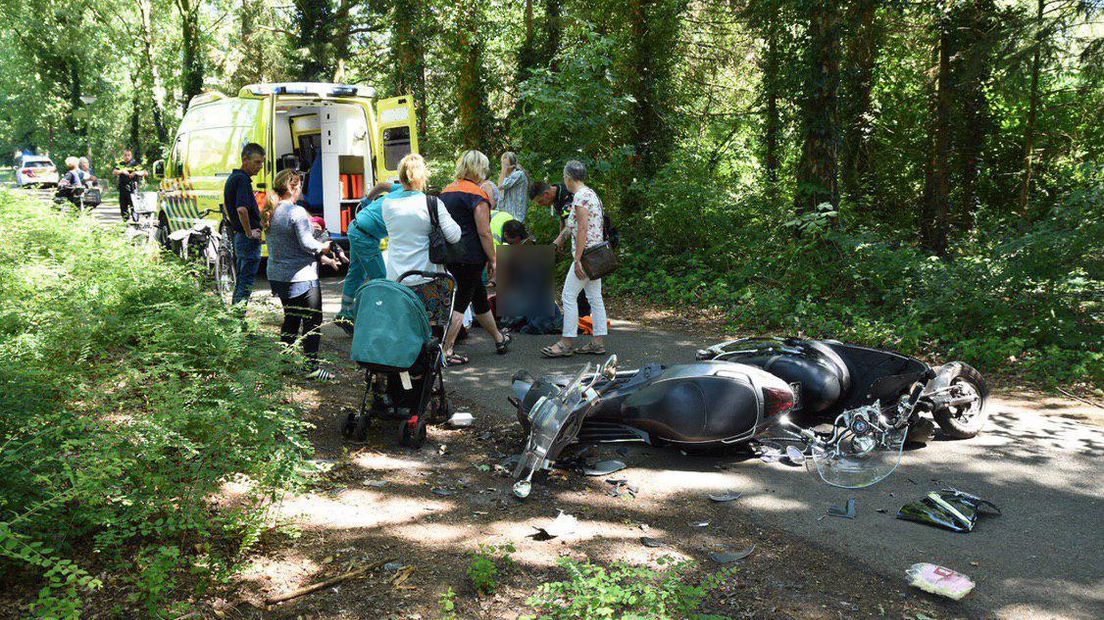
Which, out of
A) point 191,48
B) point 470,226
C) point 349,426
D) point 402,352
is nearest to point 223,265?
point 470,226

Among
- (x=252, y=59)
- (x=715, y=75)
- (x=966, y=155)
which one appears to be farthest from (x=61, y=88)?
(x=966, y=155)

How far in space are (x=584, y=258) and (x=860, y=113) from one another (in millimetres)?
9978

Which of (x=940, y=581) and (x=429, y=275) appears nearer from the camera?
(x=940, y=581)

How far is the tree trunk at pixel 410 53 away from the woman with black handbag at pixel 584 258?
46.5 ft

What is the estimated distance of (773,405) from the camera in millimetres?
5281

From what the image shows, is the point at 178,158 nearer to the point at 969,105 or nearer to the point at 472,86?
the point at 472,86

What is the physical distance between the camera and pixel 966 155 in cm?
1556

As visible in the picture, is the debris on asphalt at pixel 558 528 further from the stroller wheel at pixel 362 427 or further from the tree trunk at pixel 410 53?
the tree trunk at pixel 410 53

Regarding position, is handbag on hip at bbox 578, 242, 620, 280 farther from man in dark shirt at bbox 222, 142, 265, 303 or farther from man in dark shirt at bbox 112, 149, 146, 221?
man in dark shirt at bbox 112, 149, 146, 221

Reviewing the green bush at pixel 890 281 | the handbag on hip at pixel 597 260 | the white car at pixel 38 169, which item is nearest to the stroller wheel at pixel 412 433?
the handbag on hip at pixel 597 260

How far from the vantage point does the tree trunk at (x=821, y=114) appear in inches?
436

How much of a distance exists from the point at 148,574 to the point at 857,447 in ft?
13.7

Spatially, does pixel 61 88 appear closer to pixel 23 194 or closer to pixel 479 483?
pixel 23 194

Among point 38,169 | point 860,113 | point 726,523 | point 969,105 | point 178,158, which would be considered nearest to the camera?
point 726,523
